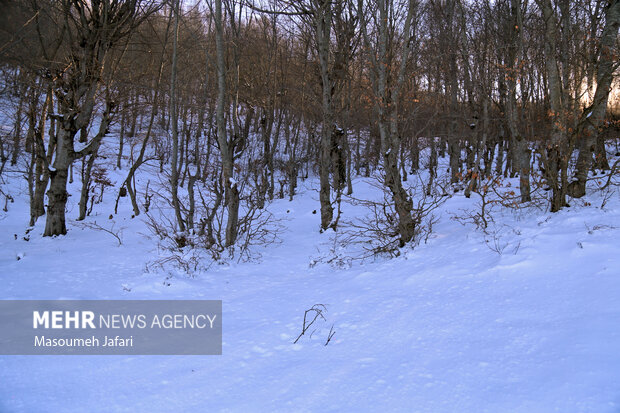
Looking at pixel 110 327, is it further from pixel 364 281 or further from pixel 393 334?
pixel 364 281

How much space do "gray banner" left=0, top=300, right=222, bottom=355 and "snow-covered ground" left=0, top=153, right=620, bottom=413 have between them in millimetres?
185

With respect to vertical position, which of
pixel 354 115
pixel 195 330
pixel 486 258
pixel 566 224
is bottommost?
pixel 195 330

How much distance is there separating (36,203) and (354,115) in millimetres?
16695

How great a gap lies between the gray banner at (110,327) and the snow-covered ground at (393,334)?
0.18 m

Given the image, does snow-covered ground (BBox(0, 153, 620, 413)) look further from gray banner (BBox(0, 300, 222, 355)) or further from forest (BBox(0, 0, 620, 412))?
gray banner (BBox(0, 300, 222, 355))

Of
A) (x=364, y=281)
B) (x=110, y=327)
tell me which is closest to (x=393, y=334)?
(x=364, y=281)

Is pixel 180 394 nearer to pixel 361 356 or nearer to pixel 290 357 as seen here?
pixel 290 357

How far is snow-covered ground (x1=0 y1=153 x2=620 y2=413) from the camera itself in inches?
101

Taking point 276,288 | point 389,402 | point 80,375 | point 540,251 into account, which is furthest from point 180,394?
point 540,251

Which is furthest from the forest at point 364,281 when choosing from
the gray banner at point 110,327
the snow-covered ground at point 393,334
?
the gray banner at point 110,327

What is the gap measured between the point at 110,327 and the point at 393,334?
326cm

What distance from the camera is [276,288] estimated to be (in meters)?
5.66

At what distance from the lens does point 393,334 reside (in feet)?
11.9

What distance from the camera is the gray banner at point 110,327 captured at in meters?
3.56
